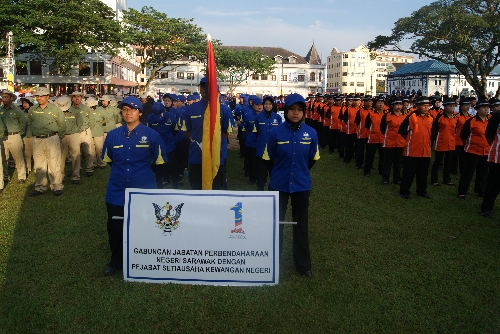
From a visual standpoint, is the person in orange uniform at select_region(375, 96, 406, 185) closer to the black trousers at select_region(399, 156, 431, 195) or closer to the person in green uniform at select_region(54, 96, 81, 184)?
the black trousers at select_region(399, 156, 431, 195)

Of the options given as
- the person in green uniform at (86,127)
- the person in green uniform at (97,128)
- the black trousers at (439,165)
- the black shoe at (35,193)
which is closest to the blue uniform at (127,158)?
the black shoe at (35,193)

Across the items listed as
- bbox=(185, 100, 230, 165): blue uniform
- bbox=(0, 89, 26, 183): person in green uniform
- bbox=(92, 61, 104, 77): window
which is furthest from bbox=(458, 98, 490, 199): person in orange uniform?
bbox=(92, 61, 104, 77): window

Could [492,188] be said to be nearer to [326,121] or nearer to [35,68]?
[326,121]

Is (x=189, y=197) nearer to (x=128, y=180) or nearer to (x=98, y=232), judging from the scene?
(x=128, y=180)

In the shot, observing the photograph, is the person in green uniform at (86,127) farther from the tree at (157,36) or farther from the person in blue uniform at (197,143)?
the tree at (157,36)

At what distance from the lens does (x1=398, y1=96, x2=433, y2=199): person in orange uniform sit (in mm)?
9156

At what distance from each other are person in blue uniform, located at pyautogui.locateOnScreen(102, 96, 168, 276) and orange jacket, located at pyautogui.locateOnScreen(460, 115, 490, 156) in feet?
21.9

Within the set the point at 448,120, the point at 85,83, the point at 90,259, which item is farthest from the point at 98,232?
the point at 85,83

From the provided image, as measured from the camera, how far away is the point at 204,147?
566cm

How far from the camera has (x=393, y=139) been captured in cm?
1068

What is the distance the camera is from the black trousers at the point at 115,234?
5301mm

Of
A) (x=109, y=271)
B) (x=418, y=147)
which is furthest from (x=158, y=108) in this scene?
(x=418, y=147)

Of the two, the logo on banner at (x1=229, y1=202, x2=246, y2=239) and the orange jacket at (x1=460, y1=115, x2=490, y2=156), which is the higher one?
the orange jacket at (x1=460, y1=115, x2=490, y2=156)

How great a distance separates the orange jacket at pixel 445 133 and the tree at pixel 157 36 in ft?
104
